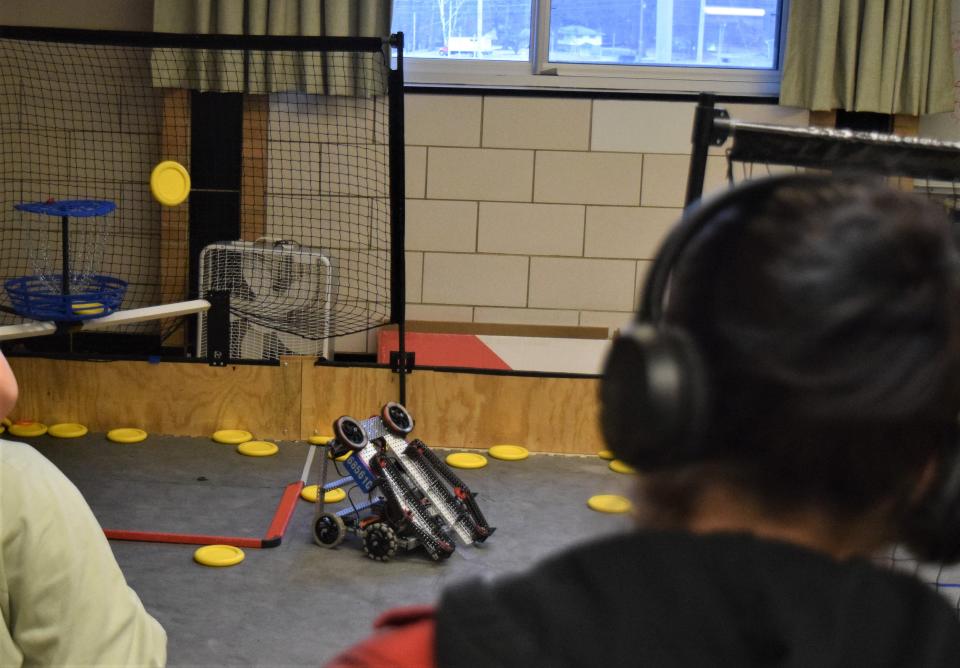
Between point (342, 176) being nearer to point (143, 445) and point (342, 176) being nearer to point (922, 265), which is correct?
point (143, 445)

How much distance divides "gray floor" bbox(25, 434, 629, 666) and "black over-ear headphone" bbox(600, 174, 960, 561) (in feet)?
4.60

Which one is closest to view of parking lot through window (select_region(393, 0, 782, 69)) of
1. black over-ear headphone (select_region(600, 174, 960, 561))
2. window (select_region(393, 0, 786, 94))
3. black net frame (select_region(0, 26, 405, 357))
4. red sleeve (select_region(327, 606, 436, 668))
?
window (select_region(393, 0, 786, 94))

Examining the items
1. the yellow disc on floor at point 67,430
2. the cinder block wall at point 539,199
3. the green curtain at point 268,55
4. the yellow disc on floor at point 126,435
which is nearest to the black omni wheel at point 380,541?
the yellow disc on floor at point 126,435

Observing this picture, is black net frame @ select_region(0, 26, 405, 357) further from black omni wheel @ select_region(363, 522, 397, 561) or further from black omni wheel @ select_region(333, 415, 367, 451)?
black omni wheel @ select_region(363, 522, 397, 561)

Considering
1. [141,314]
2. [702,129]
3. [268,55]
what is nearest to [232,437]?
[141,314]

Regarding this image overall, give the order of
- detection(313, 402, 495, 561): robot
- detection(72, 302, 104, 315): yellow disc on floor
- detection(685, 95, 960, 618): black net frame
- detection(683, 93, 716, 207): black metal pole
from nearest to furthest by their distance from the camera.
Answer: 1. detection(683, 93, 716, 207): black metal pole
2. detection(685, 95, 960, 618): black net frame
3. detection(313, 402, 495, 561): robot
4. detection(72, 302, 104, 315): yellow disc on floor

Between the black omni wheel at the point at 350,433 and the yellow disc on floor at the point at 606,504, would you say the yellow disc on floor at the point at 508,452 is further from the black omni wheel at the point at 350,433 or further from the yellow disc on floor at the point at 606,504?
the black omni wheel at the point at 350,433

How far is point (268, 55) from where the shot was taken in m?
3.87

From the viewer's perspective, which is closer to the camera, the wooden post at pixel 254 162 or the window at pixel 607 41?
the wooden post at pixel 254 162

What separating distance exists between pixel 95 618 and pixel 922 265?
1.34 m

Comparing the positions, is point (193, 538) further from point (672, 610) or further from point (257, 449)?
point (672, 610)

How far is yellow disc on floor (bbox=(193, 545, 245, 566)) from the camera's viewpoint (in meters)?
2.54

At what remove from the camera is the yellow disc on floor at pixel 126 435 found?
3.32 metres

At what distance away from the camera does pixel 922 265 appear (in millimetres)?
472
